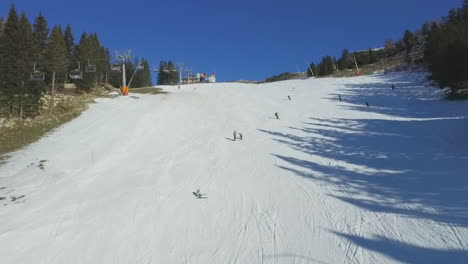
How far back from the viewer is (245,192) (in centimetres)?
1292

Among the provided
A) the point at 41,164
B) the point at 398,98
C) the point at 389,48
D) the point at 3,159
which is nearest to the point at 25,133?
the point at 3,159

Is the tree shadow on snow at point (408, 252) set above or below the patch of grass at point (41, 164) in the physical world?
below

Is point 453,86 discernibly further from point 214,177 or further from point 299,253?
point 299,253

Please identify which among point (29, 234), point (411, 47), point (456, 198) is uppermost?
point (411, 47)

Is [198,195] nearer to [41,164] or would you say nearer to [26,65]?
[41,164]

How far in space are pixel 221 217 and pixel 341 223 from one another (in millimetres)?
4049

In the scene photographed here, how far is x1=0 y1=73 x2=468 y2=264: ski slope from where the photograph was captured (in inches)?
349

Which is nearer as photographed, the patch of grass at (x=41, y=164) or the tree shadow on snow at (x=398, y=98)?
the patch of grass at (x=41, y=164)

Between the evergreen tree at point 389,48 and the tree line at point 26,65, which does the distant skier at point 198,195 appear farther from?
the evergreen tree at point 389,48

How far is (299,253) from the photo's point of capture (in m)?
8.49

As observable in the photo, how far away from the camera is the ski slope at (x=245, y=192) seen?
887 cm

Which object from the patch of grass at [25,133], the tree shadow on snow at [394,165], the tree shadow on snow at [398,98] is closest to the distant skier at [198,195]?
the tree shadow on snow at [394,165]

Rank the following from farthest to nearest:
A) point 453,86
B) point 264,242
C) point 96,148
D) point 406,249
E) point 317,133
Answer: point 453,86 < point 317,133 < point 96,148 < point 264,242 < point 406,249

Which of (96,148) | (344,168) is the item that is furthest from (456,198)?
(96,148)
